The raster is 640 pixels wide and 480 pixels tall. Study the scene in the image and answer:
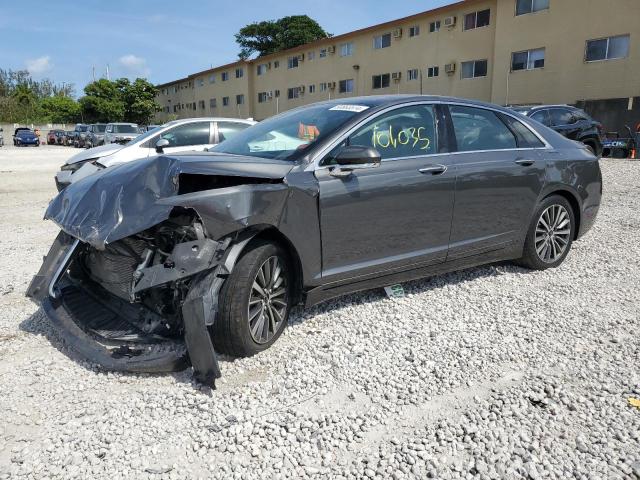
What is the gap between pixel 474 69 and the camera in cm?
2747

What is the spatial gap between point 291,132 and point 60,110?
262 ft

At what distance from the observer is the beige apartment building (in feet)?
69.5

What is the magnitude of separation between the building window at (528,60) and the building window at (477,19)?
293 centimetres

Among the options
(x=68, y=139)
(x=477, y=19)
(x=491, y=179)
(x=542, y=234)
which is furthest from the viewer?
(x=68, y=139)

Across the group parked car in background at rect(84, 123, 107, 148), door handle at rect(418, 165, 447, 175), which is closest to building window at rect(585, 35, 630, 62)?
door handle at rect(418, 165, 447, 175)

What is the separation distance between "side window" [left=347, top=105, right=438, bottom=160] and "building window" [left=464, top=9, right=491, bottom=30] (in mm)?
25970

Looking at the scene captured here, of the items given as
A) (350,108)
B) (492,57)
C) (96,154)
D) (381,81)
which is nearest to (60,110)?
(381,81)

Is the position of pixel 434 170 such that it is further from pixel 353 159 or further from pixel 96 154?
pixel 96 154

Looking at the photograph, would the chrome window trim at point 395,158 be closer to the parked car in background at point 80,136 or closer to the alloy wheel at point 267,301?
the alloy wheel at point 267,301

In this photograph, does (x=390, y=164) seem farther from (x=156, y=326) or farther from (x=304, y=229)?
(x=156, y=326)

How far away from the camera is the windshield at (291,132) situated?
3.58 meters

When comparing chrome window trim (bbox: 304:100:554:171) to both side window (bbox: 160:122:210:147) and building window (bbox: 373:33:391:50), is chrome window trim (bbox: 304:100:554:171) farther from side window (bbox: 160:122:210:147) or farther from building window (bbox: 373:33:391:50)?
building window (bbox: 373:33:391:50)

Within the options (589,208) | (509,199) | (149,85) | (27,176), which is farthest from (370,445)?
(149,85)

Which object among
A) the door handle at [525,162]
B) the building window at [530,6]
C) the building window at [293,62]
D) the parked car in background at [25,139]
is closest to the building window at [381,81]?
the building window at [530,6]
